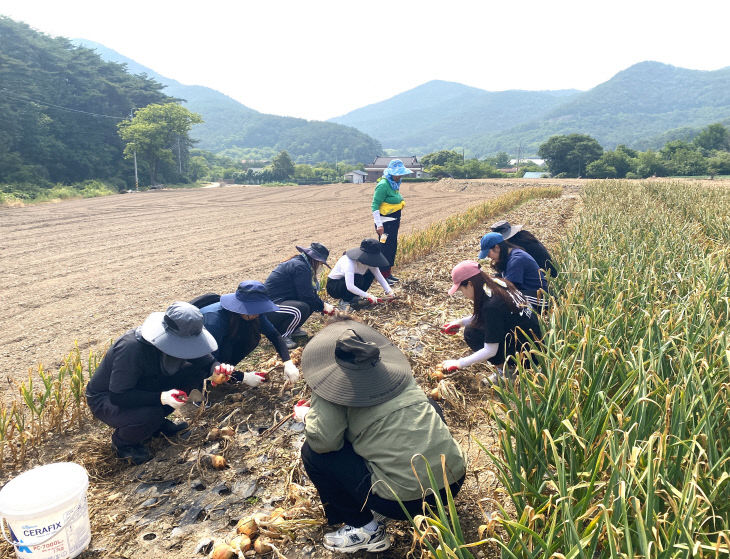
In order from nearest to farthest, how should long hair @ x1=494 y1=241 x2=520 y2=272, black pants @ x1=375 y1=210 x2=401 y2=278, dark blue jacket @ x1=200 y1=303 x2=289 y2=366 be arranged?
dark blue jacket @ x1=200 y1=303 x2=289 y2=366 → long hair @ x1=494 y1=241 x2=520 y2=272 → black pants @ x1=375 y1=210 x2=401 y2=278

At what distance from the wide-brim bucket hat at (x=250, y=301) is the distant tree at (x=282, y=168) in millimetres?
Result: 72478

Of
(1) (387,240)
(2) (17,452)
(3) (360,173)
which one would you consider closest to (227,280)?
(1) (387,240)

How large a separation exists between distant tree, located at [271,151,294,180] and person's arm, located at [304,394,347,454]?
74171 mm

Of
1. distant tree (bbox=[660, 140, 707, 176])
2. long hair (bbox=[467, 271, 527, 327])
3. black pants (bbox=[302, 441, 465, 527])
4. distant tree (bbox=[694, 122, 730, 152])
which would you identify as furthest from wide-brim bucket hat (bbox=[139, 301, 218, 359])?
distant tree (bbox=[694, 122, 730, 152])

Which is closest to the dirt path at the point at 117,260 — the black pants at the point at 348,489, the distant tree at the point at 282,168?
the black pants at the point at 348,489

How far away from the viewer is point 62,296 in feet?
23.7

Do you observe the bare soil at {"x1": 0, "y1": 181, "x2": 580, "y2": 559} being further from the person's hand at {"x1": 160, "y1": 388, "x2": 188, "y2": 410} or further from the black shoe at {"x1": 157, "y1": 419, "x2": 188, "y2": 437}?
the person's hand at {"x1": 160, "y1": 388, "x2": 188, "y2": 410}

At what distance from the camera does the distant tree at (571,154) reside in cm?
6197

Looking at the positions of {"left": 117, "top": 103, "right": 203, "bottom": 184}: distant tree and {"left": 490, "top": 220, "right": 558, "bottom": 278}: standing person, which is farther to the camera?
{"left": 117, "top": 103, "right": 203, "bottom": 184}: distant tree

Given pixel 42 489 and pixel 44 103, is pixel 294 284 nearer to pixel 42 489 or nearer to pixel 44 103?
pixel 42 489

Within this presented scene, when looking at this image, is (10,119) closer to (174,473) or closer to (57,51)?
(57,51)

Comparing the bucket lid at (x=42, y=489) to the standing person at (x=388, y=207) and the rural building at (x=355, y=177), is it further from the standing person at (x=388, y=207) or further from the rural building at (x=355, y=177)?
the rural building at (x=355, y=177)

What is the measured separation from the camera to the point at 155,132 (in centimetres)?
4659

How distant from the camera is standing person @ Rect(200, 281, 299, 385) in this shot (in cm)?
357
